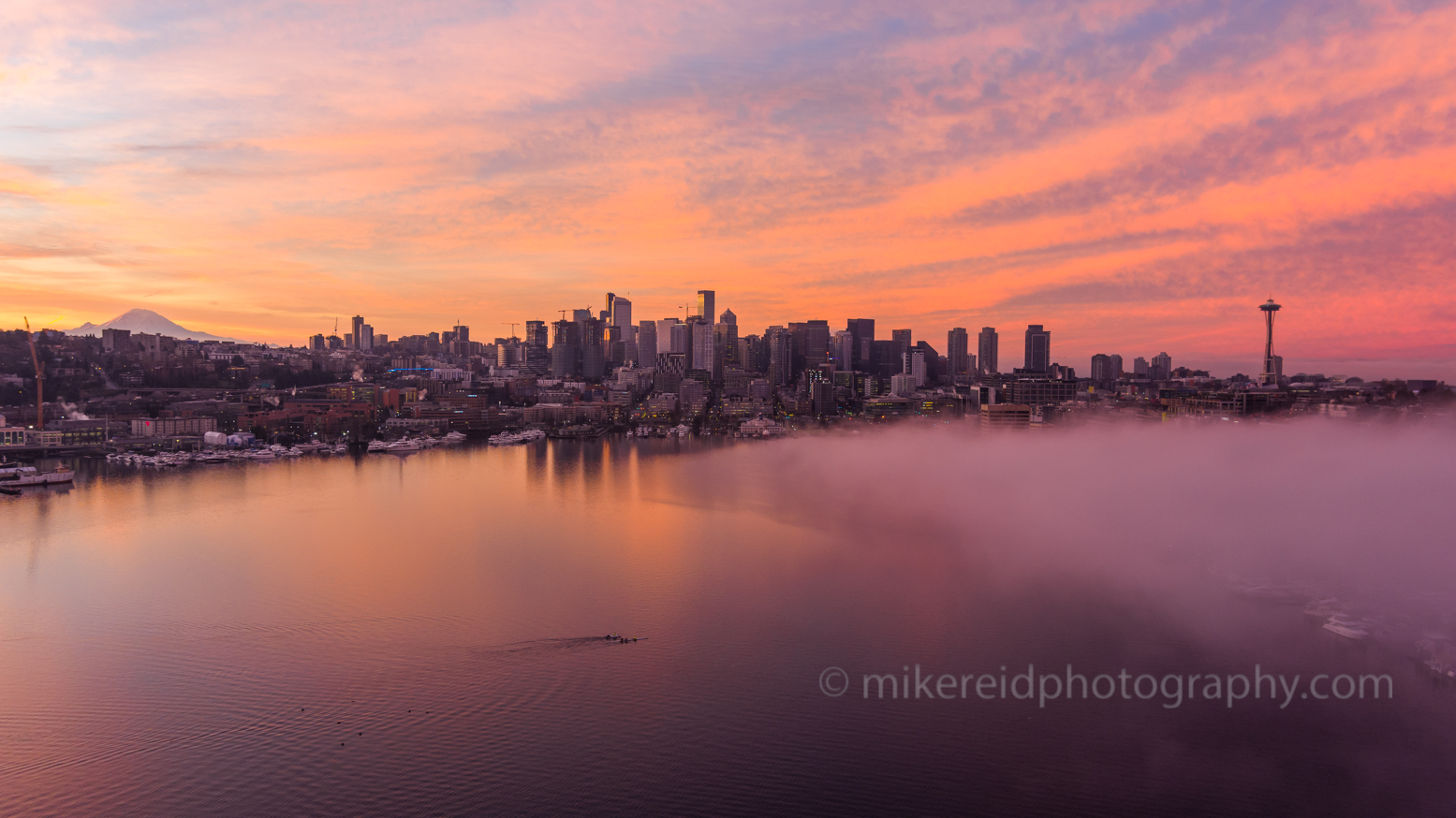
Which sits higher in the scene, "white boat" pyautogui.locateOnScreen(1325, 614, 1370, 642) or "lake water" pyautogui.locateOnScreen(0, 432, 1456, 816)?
"white boat" pyautogui.locateOnScreen(1325, 614, 1370, 642)

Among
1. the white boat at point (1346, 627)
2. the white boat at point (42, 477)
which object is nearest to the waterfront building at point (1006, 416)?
the white boat at point (1346, 627)

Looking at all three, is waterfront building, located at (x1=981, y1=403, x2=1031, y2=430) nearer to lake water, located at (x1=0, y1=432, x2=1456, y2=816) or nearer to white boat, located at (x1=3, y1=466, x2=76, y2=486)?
lake water, located at (x1=0, y1=432, x2=1456, y2=816)

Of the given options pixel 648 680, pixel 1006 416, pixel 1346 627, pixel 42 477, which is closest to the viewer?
pixel 648 680

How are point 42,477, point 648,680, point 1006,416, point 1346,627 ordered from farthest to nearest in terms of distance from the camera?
point 1006,416
point 42,477
point 1346,627
point 648,680

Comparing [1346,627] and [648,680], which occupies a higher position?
[1346,627]

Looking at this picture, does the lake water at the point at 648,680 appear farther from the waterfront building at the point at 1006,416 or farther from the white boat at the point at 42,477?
the waterfront building at the point at 1006,416

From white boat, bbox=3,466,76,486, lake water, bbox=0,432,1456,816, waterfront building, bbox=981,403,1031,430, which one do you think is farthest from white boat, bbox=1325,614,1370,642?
waterfront building, bbox=981,403,1031,430

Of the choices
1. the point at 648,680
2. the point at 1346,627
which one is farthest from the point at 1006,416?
the point at 648,680

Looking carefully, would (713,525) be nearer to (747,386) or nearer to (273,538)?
(273,538)

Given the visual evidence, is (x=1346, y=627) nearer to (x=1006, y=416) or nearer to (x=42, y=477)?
(x=42, y=477)
